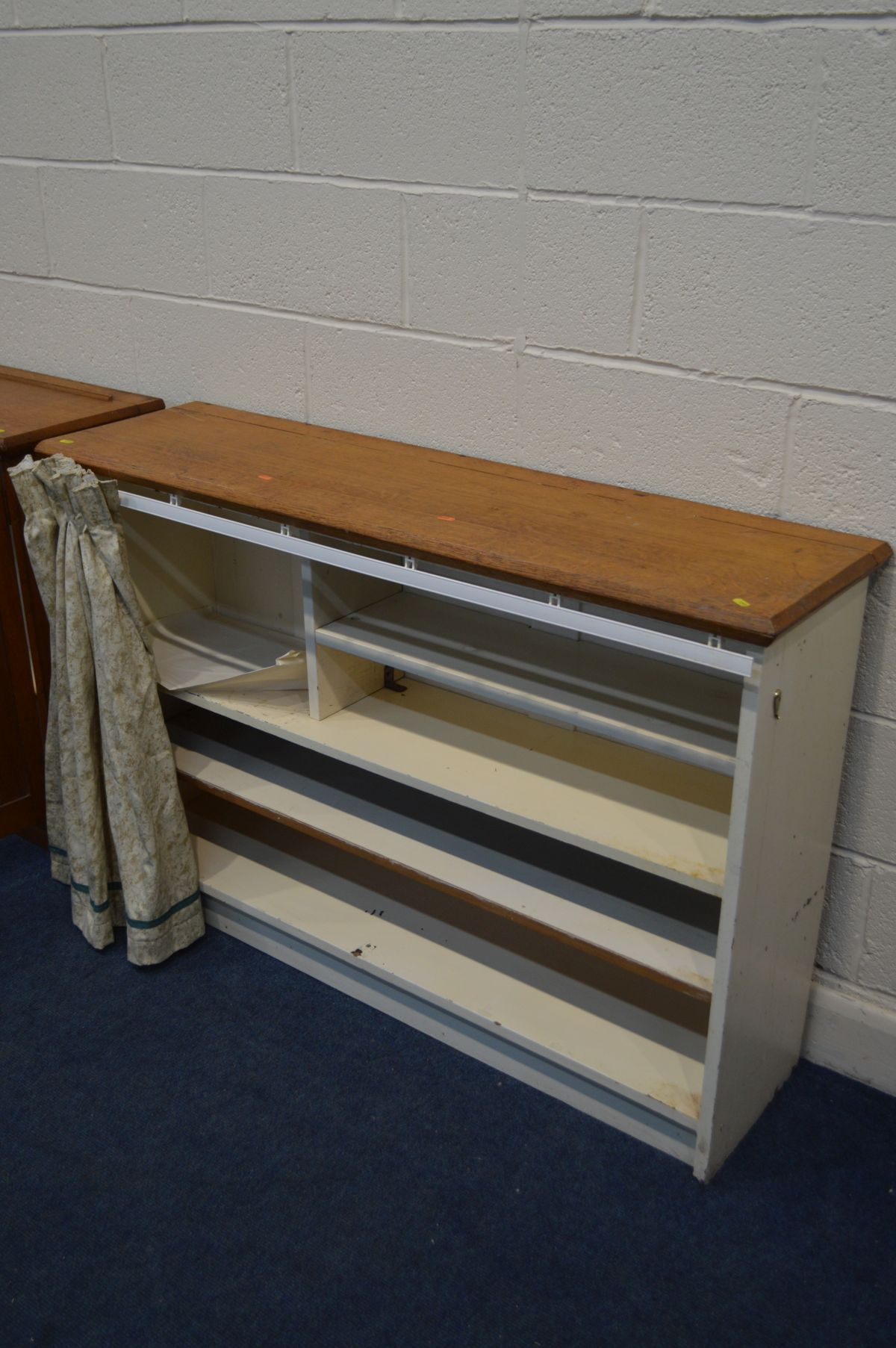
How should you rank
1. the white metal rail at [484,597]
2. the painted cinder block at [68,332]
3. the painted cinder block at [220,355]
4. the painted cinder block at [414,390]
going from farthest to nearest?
the painted cinder block at [68,332]
the painted cinder block at [220,355]
the painted cinder block at [414,390]
the white metal rail at [484,597]

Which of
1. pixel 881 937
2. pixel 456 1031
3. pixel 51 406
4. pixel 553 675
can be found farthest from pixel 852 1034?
pixel 51 406

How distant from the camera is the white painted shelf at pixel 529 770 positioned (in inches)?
64.9

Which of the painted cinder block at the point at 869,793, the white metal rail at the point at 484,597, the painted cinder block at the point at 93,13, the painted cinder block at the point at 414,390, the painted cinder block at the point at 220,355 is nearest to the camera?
the white metal rail at the point at 484,597

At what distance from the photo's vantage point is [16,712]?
237cm

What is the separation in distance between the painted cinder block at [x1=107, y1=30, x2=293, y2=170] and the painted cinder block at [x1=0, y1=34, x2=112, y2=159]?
5 cm

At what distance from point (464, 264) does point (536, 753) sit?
82 centimetres

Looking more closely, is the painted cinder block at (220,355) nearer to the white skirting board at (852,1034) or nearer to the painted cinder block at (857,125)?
the painted cinder block at (857,125)

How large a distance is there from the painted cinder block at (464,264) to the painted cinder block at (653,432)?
0.11m

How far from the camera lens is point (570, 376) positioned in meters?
1.87

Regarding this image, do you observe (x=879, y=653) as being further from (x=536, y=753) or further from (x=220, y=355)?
(x=220, y=355)

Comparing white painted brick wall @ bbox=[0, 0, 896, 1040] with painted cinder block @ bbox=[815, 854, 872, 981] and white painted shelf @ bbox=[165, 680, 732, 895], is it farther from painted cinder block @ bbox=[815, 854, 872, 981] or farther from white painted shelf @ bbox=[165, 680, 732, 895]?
white painted shelf @ bbox=[165, 680, 732, 895]

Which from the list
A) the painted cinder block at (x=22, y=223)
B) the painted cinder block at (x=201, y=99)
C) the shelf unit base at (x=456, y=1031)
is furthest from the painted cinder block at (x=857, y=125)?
the painted cinder block at (x=22, y=223)

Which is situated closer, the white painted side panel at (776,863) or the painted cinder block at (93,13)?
the white painted side panel at (776,863)

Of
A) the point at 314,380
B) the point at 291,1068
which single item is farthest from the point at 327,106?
the point at 291,1068
